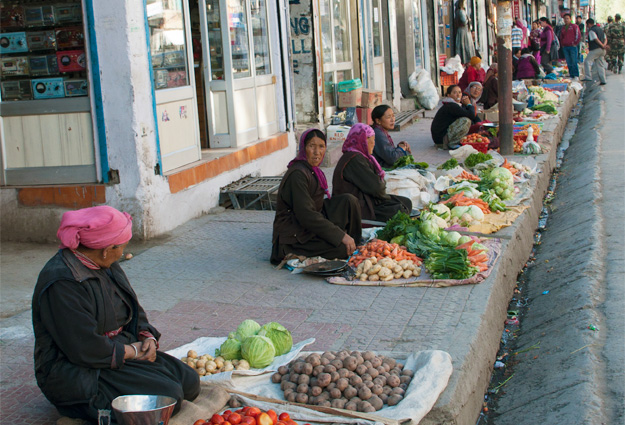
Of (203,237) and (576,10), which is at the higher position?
(576,10)

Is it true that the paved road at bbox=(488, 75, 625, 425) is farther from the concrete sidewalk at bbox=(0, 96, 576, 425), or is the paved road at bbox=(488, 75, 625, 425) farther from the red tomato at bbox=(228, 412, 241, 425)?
the red tomato at bbox=(228, 412, 241, 425)

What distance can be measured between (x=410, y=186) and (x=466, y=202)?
678 millimetres

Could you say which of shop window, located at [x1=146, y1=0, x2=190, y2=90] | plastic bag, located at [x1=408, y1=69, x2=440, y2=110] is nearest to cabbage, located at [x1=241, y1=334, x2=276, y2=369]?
shop window, located at [x1=146, y1=0, x2=190, y2=90]

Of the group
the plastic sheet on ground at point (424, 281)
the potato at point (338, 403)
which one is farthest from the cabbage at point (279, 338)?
the plastic sheet on ground at point (424, 281)

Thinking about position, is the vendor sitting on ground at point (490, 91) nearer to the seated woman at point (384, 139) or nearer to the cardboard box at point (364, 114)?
the cardboard box at point (364, 114)

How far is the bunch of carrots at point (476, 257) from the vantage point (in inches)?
234

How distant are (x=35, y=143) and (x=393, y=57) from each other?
1140 cm

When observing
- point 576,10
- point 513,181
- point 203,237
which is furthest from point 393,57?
point 576,10

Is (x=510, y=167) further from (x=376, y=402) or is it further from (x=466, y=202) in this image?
(x=376, y=402)

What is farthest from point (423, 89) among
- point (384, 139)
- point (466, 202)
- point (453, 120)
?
point (466, 202)

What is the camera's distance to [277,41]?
10.5m

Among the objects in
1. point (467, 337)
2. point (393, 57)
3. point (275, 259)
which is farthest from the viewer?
point (393, 57)

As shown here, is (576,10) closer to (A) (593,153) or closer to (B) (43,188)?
(A) (593,153)

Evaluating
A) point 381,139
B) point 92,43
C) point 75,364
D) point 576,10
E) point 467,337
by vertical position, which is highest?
point 576,10
